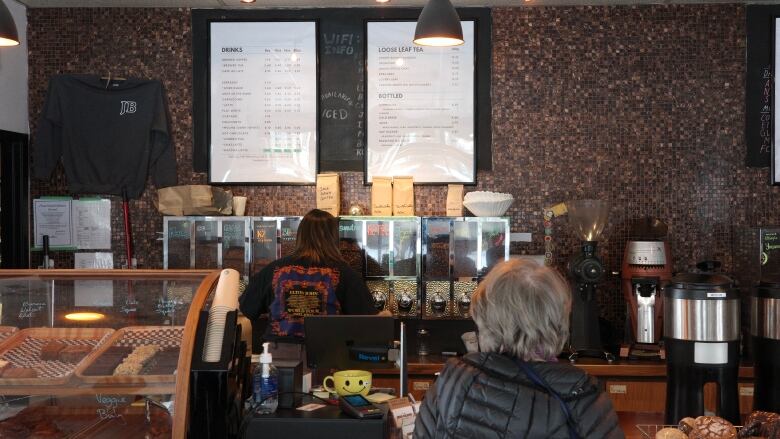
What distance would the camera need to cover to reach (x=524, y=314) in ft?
6.66

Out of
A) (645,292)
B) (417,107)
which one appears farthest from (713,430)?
(417,107)

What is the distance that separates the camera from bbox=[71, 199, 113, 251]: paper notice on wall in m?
5.68

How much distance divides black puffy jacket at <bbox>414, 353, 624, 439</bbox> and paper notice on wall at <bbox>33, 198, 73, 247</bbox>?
14.2 ft

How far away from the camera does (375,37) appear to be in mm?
5598

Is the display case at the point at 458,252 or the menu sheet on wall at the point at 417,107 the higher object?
the menu sheet on wall at the point at 417,107

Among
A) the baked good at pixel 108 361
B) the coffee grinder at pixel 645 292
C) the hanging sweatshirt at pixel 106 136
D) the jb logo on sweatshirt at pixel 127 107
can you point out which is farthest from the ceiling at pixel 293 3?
the baked good at pixel 108 361

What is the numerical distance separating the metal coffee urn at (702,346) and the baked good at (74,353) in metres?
2.14

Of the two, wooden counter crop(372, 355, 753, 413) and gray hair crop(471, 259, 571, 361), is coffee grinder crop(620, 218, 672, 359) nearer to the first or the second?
wooden counter crop(372, 355, 753, 413)

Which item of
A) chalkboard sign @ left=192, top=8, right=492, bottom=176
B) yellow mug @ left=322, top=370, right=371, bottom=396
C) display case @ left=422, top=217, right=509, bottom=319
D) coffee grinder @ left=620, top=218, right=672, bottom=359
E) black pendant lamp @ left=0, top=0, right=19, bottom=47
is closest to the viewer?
yellow mug @ left=322, top=370, right=371, bottom=396

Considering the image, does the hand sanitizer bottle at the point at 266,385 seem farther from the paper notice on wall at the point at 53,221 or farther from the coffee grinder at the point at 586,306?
the paper notice on wall at the point at 53,221

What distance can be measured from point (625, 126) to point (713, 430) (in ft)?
10.4

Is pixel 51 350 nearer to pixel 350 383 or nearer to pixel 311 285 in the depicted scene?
pixel 350 383

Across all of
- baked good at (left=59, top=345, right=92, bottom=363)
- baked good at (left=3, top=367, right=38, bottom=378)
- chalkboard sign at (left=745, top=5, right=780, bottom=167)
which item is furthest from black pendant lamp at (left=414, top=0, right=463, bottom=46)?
chalkboard sign at (left=745, top=5, right=780, bottom=167)

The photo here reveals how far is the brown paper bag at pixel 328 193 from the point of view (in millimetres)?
5398
